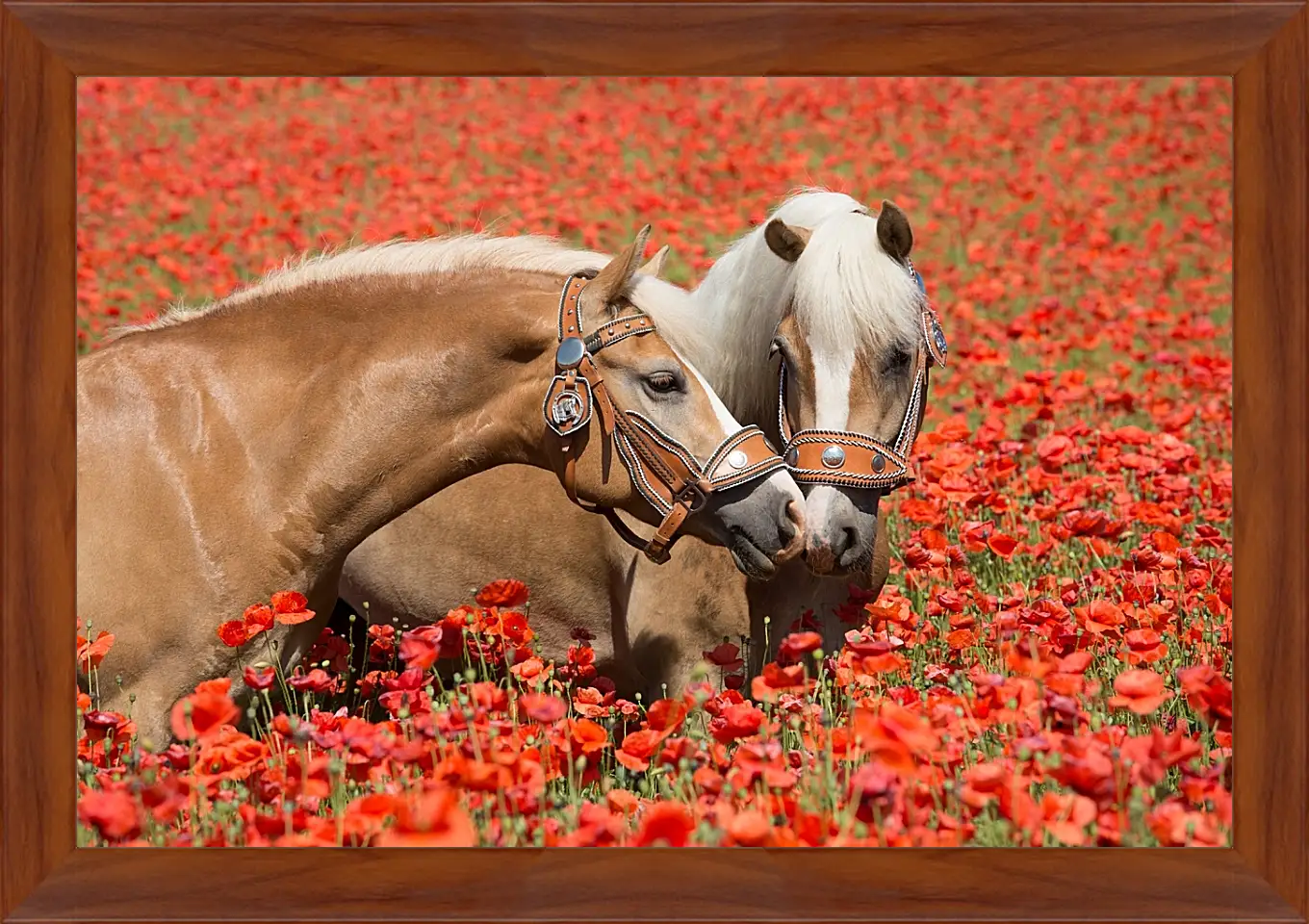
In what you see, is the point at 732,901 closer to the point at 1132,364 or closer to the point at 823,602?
the point at 823,602

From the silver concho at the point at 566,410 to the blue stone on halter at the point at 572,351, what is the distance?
0.09m

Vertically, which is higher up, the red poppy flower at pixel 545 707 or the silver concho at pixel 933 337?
the silver concho at pixel 933 337

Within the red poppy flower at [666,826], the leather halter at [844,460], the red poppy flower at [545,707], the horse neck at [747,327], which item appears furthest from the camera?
the horse neck at [747,327]

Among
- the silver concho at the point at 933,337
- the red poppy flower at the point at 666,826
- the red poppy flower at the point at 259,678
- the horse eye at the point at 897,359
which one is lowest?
the red poppy flower at the point at 666,826

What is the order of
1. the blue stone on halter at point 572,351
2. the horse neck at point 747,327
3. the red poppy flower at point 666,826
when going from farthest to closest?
1. the horse neck at point 747,327
2. the blue stone on halter at point 572,351
3. the red poppy flower at point 666,826

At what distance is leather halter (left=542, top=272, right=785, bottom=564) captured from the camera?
4238 millimetres

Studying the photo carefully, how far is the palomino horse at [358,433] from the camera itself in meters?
4.31

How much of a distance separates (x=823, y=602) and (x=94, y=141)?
10.4 metres

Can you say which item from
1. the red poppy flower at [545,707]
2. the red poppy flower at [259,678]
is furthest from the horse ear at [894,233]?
the red poppy flower at [259,678]

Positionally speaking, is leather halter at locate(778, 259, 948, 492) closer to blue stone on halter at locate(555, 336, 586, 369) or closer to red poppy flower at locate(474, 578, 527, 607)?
blue stone on halter at locate(555, 336, 586, 369)

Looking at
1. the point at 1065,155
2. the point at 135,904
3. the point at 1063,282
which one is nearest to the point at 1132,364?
the point at 1063,282

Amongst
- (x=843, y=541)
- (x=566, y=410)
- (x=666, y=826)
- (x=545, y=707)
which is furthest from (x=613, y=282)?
(x=666, y=826)

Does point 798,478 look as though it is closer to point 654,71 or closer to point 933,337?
point 933,337

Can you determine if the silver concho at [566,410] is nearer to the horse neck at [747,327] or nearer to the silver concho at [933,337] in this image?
the horse neck at [747,327]
